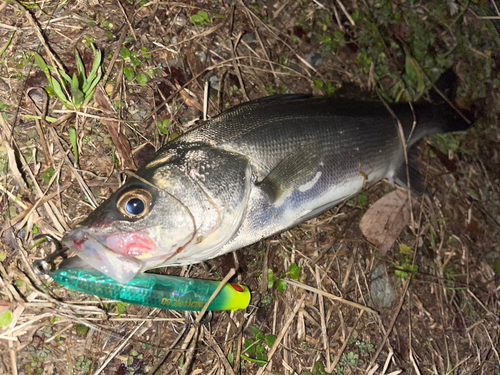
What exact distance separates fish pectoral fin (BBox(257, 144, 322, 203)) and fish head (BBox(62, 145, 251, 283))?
0.55ft

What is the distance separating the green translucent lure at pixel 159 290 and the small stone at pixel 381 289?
1.25 meters

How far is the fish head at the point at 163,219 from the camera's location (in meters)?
1.82

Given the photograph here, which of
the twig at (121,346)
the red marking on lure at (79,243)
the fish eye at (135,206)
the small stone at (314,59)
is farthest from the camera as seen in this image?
the small stone at (314,59)

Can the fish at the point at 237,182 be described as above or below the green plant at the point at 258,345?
above

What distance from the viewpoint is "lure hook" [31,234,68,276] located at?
6.79ft

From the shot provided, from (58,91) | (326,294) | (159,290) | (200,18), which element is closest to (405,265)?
(326,294)

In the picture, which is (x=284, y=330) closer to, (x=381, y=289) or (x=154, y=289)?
(x=381, y=289)

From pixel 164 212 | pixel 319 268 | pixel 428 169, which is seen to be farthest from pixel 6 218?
pixel 428 169

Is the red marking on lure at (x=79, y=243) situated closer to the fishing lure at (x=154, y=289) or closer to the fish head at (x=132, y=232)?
the fish head at (x=132, y=232)

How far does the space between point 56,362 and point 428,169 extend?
364 cm

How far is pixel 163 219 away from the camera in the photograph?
189cm

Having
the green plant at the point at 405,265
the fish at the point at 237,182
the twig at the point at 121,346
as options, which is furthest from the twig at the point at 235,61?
the green plant at the point at 405,265

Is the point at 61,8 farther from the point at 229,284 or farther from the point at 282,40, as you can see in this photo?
the point at 229,284

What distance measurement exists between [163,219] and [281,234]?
1.20 m
